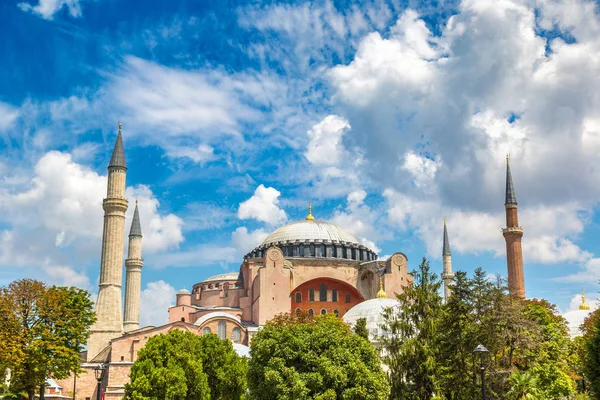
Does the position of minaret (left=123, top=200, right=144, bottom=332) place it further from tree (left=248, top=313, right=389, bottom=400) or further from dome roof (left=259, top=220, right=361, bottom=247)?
tree (left=248, top=313, right=389, bottom=400)

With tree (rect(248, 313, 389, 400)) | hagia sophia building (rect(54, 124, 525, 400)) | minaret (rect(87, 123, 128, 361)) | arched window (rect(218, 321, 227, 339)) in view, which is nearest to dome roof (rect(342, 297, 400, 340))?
hagia sophia building (rect(54, 124, 525, 400))

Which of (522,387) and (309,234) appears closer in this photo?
(522,387)

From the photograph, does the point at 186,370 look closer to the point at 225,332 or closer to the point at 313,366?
the point at 313,366

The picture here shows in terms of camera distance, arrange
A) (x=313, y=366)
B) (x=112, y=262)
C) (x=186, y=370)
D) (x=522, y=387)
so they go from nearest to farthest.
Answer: (x=313, y=366), (x=522, y=387), (x=186, y=370), (x=112, y=262)

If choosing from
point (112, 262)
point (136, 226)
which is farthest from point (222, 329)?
point (136, 226)

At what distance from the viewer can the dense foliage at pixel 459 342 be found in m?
23.9

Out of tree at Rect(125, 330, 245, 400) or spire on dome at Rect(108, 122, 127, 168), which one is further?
spire on dome at Rect(108, 122, 127, 168)

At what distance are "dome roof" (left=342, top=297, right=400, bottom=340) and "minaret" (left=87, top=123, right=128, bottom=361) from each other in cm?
1459

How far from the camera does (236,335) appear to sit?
146ft

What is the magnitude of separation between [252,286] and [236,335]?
4.76 meters

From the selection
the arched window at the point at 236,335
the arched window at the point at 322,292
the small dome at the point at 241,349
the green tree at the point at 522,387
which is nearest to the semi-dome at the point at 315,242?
the arched window at the point at 322,292

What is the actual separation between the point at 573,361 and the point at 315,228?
23683 millimetres

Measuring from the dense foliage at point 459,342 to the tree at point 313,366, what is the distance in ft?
4.96

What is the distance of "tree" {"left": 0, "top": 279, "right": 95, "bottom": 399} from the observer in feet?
87.3
